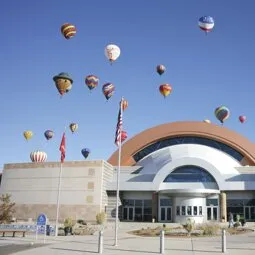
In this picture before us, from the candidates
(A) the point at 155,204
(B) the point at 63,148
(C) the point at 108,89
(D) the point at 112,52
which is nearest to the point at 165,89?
(C) the point at 108,89

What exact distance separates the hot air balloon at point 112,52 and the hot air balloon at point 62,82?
5616 millimetres

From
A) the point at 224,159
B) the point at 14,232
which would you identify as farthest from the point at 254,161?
the point at 14,232

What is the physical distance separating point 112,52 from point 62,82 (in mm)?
7276

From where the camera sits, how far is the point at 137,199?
173ft

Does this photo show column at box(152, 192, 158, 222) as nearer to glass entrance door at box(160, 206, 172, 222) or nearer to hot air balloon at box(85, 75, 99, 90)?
glass entrance door at box(160, 206, 172, 222)

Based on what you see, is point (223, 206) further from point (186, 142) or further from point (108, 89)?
point (108, 89)

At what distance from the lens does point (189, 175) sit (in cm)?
5091

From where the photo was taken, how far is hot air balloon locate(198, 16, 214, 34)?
146 ft

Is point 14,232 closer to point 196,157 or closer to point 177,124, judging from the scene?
point 196,157

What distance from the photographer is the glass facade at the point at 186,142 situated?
61119 millimetres

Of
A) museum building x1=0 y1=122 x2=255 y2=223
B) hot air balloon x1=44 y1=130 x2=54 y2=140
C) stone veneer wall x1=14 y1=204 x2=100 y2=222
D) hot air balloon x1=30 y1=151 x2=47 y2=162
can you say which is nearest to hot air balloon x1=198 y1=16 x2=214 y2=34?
museum building x1=0 y1=122 x2=255 y2=223

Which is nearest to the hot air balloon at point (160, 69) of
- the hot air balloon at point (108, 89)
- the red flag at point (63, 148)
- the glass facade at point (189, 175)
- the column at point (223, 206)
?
the hot air balloon at point (108, 89)

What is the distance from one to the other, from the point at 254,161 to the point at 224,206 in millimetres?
14357

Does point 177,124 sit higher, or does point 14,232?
point 177,124
